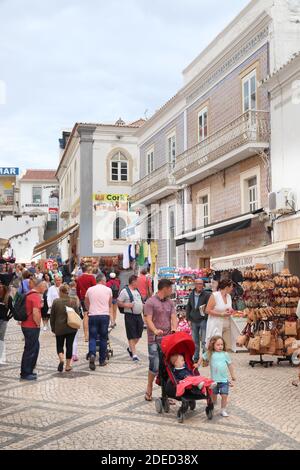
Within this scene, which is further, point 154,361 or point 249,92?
point 249,92

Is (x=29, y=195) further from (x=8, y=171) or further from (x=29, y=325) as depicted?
(x=29, y=325)

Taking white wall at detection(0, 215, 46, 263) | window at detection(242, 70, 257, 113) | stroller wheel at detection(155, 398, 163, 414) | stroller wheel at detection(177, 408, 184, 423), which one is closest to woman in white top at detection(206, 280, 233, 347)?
stroller wheel at detection(155, 398, 163, 414)

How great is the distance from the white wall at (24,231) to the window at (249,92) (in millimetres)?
30221

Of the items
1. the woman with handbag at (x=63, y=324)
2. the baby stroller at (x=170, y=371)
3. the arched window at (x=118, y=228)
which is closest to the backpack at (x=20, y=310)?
the woman with handbag at (x=63, y=324)

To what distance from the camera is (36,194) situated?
59.2 metres

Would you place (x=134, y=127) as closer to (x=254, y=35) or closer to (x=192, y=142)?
(x=192, y=142)

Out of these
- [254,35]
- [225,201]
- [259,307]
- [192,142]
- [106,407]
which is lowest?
[106,407]

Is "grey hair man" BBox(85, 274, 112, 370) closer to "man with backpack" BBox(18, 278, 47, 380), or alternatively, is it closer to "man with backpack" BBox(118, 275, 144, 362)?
"man with backpack" BBox(118, 275, 144, 362)

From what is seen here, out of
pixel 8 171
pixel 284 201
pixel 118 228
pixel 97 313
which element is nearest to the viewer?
pixel 97 313

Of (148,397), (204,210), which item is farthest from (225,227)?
(148,397)

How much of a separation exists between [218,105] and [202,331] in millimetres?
10891

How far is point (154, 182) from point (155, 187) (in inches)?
21.7
